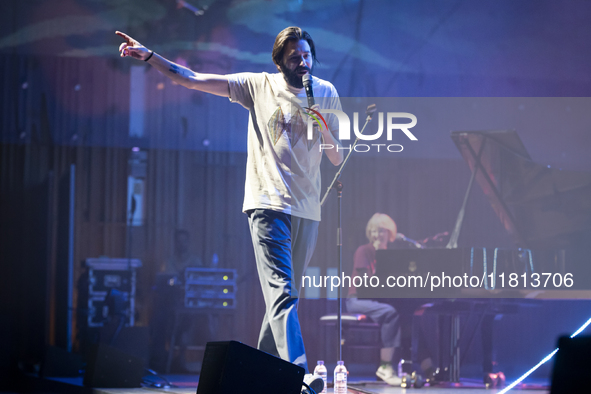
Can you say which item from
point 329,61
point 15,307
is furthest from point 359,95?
point 15,307

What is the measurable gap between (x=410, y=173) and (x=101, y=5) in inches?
112

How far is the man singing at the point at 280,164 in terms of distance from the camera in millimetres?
2545

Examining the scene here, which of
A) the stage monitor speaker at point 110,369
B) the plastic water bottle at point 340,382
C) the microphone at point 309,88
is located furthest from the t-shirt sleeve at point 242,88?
the stage monitor speaker at point 110,369

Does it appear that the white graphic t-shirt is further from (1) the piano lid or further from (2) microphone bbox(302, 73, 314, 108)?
(1) the piano lid

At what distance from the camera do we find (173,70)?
8.79 ft

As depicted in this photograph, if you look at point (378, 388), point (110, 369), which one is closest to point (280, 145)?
point (110, 369)

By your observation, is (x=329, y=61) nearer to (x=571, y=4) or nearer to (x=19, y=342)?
(x=571, y=4)

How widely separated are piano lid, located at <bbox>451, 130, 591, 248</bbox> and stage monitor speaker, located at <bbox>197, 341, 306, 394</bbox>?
9.48ft

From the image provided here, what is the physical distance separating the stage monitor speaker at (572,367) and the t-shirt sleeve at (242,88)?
80.1 inches

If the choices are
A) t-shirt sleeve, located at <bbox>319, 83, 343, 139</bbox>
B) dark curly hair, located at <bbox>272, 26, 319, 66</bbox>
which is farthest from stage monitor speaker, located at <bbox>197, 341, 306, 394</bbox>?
dark curly hair, located at <bbox>272, 26, 319, 66</bbox>

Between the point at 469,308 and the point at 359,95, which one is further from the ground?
the point at 359,95

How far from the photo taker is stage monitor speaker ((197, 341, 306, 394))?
1875 mm

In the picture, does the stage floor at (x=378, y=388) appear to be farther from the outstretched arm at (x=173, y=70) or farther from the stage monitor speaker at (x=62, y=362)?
the outstretched arm at (x=173, y=70)

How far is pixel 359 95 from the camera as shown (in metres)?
5.17
